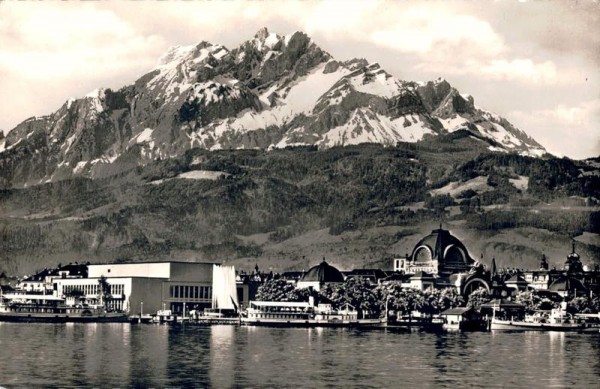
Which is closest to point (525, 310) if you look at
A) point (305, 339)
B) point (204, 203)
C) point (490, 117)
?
point (305, 339)

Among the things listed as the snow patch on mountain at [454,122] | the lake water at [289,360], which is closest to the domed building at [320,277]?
the lake water at [289,360]

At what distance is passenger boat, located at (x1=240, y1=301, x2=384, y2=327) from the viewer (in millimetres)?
89250

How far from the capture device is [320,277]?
10762 cm

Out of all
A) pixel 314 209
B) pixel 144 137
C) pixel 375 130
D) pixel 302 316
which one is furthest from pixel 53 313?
pixel 375 130

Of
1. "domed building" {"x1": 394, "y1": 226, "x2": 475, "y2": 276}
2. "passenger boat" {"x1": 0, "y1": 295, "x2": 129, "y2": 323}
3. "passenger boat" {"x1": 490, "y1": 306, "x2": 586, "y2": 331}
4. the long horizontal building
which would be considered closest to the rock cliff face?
"domed building" {"x1": 394, "y1": 226, "x2": 475, "y2": 276}

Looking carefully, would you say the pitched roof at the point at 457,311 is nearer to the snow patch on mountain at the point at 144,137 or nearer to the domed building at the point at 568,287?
the domed building at the point at 568,287

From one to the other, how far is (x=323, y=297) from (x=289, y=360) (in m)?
47.9

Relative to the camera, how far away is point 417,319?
92.4 m

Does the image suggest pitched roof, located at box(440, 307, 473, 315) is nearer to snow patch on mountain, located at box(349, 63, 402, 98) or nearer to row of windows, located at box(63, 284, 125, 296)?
row of windows, located at box(63, 284, 125, 296)

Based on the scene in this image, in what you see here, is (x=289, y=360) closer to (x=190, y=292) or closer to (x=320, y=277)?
(x=190, y=292)

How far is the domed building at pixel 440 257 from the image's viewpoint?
11481 cm

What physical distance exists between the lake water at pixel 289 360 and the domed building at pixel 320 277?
3445 cm

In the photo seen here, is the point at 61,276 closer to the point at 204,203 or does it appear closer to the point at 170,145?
the point at 204,203

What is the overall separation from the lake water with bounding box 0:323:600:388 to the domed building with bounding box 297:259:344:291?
34452mm
